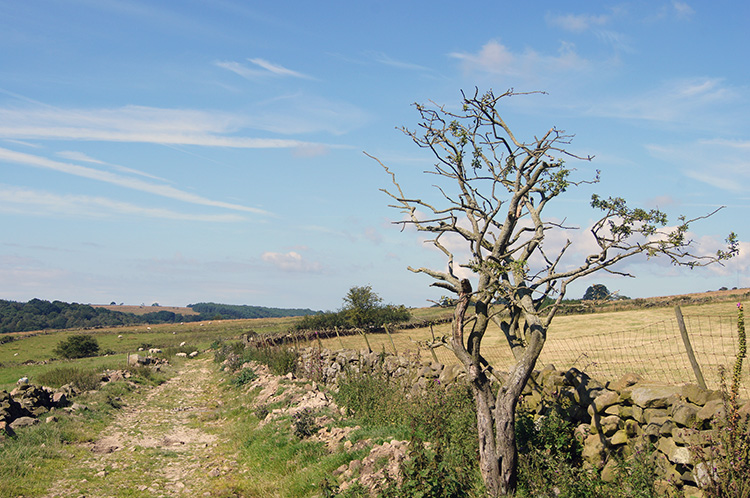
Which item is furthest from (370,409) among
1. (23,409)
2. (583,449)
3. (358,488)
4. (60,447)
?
(23,409)

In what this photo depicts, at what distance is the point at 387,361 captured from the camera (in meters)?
14.9

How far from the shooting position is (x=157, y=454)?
12.0m

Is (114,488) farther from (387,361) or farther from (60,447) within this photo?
(387,361)

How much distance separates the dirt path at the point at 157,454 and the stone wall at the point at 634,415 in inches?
258

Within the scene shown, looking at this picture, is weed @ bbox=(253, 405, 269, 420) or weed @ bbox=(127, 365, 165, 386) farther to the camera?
A: weed @ bbox=(127, 365, 165, 386)

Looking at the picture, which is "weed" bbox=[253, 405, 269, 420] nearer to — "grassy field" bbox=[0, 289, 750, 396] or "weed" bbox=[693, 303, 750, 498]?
"grassy field" bbox=[0, 289, 750, 396]

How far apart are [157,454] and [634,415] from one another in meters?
10.3

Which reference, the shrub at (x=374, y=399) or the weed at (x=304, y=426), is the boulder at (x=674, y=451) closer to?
the shrub at (x=374, y=399)

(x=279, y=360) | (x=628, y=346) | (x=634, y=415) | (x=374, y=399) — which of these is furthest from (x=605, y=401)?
(x=279, y=360)

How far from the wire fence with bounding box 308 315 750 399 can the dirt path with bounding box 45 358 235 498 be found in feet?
17.3

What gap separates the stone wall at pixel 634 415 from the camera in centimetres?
656

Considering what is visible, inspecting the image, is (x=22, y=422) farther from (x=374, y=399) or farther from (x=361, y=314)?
(x=361, y=314)

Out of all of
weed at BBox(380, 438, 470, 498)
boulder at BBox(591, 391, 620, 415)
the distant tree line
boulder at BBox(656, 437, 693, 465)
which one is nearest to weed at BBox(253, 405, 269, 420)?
weed at BBox(380, 438, 470, 498)

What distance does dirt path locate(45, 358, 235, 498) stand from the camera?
962 centimetres
